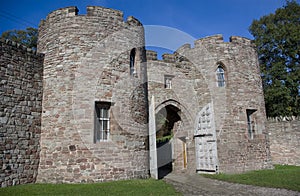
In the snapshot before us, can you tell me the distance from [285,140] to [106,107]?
11390 millimetres

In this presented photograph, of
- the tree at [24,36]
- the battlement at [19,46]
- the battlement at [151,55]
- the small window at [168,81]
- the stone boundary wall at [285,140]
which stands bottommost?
the stone boundary wall at [285,140]

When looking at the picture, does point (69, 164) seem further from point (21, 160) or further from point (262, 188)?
point (262, 188)

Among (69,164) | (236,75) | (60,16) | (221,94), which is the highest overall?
(60,16)

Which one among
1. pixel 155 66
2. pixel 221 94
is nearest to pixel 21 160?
pixel 155 66

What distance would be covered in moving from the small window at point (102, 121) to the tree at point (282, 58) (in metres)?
14.3

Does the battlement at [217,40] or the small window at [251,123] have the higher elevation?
the battlement at [217,40]

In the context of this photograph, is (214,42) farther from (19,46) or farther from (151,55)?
(19,46)

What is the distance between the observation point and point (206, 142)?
39.4ft

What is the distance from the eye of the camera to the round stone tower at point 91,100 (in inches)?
337

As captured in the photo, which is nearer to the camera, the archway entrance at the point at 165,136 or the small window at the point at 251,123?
the small window at the point at 251,123

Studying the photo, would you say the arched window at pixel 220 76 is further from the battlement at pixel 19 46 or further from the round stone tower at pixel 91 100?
the battlement at pixel 19 46

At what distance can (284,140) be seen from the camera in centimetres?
1480

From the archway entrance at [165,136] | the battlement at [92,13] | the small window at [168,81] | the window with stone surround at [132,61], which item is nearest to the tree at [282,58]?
the archway entrance at [165,136]

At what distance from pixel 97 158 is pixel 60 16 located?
583cm
